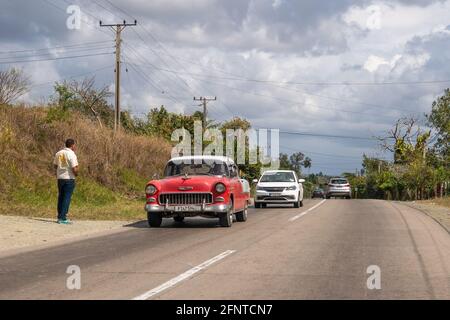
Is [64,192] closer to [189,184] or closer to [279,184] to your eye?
[189,184]

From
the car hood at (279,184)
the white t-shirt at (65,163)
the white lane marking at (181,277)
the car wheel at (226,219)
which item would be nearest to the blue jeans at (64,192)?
the white t-shirt at (65,163)

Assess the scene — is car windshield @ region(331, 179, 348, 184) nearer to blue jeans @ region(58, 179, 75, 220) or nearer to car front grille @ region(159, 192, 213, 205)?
car front grille @ region(159, 192, 213, 205)

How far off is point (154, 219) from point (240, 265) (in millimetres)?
6798

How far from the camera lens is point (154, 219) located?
52.6 ft

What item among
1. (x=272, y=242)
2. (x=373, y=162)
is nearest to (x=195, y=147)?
(x=272, y=242)

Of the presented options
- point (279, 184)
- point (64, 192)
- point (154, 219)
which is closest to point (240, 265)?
point (154, 219)

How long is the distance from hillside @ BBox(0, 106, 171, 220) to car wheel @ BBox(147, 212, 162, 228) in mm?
2598

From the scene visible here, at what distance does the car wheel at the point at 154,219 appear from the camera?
15848 mm

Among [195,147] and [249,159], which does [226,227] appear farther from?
[249,159]

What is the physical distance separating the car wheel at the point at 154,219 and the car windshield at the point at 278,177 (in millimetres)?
11275

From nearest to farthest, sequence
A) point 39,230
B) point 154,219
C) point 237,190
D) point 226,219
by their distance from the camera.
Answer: point 39,230
point 226,219
point 154,219
point 237,190

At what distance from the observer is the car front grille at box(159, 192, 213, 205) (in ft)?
50.4

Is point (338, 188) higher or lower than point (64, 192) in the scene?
higher

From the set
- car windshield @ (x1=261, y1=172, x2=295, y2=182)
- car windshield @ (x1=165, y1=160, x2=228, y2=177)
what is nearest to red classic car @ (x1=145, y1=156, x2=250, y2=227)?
car windshield @ (x1=165, y1=160, x2=228, y2=177)
